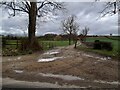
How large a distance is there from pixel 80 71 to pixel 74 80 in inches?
96.3

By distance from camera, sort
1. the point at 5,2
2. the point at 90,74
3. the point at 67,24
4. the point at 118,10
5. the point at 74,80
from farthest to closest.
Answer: the point at 67,24 → the point at 5,2 → the point at 118,10 → the point at 90,74 → the point at 74,80

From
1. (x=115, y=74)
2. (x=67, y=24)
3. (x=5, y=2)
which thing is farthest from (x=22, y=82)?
(x=67, y=24)

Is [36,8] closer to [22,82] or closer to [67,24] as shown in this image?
[22,82]

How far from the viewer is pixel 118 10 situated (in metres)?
20.5

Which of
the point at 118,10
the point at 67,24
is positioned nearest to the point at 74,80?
the point at 118,10

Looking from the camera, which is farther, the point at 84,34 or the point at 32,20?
the point at 84,34

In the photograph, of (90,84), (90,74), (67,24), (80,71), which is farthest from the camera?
(67,24)

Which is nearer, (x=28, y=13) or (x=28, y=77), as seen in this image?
(x=28, y=77)

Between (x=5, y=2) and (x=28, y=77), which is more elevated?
(x=5, y=2)

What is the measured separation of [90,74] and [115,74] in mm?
1334

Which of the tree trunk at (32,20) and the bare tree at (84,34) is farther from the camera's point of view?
the bare tree at (84,34)

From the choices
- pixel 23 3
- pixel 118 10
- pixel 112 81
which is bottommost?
pixel 112 81

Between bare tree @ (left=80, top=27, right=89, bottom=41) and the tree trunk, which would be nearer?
the tree trunk

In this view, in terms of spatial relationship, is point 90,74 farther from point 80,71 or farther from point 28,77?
point 28,77
